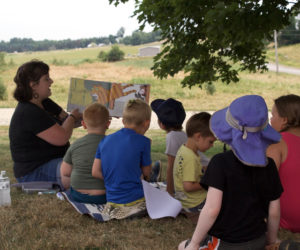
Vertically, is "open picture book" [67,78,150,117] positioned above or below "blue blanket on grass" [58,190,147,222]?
above

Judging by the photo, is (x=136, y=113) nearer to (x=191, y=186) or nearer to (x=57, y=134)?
(x=191, y=186)

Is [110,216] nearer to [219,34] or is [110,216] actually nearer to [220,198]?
[220,198]

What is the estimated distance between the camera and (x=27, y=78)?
4977 millimetres

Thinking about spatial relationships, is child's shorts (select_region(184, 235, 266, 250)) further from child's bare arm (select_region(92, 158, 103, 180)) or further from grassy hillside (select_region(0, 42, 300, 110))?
grassy hillside (select_region(0, 42, 300, 110))

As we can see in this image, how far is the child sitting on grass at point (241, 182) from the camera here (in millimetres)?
2580

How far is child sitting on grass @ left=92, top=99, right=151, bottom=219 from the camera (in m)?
3.97

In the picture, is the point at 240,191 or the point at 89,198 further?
the point at 89,198

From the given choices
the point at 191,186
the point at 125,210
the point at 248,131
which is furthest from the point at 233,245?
the point at 125,210

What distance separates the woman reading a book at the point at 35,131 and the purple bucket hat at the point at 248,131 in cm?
271

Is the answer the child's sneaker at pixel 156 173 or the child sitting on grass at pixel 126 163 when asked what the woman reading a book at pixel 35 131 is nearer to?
the child sitting on grass at pixel 126 163

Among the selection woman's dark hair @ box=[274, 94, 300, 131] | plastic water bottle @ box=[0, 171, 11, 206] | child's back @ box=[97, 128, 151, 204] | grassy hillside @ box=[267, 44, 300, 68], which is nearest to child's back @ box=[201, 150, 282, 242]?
woman's dark hair @ box=[274, 94, 300, 131]

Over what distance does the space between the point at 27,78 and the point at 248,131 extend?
3204 mm

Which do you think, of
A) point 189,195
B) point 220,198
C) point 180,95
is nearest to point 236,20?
point 189,195

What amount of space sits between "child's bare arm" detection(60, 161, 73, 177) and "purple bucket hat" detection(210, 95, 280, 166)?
2366 millimetres
